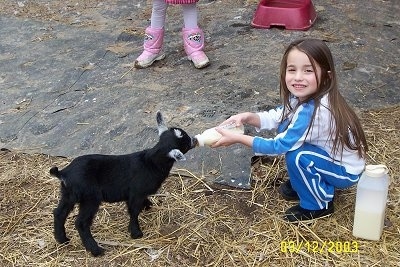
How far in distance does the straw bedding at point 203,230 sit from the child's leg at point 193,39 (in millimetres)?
1230

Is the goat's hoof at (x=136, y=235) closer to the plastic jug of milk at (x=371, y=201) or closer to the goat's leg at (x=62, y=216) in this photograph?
the goat's leg at (x=62, y=216)

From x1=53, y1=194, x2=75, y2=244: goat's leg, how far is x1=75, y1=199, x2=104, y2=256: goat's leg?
6cm

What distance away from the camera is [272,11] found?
4746mm

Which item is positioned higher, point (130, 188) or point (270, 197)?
point (130, 188)

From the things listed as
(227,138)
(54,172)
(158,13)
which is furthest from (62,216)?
(158,13)

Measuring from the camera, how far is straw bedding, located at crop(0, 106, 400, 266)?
2559 millimetres

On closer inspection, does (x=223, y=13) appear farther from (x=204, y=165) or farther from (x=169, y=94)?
(x=204, y=165)

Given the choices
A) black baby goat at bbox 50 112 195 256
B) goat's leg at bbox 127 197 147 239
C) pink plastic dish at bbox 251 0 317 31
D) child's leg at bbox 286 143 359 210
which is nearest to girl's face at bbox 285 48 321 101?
child's leg at bbox 286 143 359 210

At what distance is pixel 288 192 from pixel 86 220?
1.06m

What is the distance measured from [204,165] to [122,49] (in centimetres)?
191

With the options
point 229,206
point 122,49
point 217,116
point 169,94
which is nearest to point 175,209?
point 229,206

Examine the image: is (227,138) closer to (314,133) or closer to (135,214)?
(314,133)

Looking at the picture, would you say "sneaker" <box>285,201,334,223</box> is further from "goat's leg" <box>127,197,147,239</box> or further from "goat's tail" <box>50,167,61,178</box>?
"goat's tail" <box>50,167,61,178</box>
